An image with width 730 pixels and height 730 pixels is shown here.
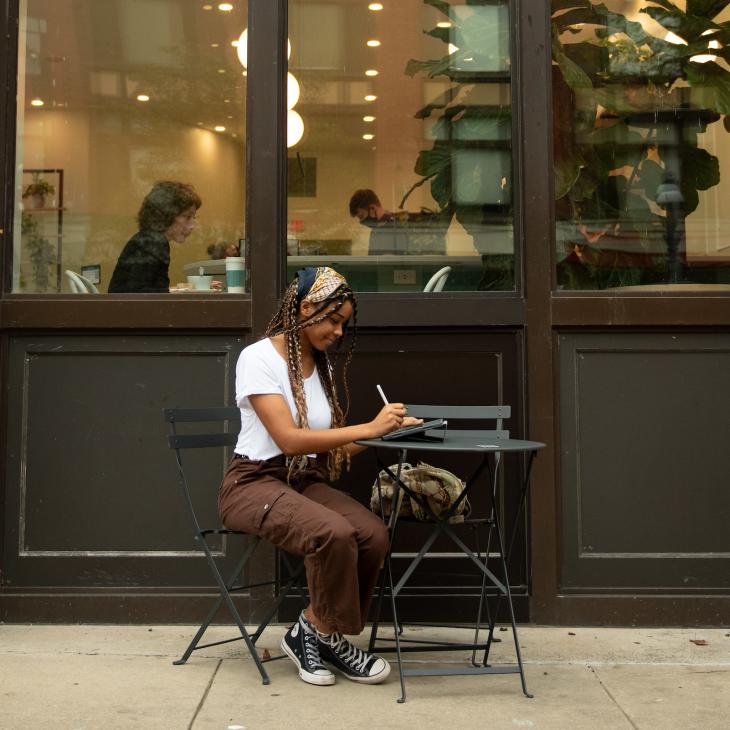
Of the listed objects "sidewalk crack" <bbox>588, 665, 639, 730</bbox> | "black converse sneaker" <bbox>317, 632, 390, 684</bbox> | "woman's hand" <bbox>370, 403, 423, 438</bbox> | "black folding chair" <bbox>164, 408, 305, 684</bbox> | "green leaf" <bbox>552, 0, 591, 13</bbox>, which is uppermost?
"green leaf" <bbox>552, 0, 591, 13</bbox>

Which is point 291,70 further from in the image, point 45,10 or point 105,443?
point 105,443

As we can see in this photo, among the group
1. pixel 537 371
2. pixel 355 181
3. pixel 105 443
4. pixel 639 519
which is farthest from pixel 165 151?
pixel 639 519

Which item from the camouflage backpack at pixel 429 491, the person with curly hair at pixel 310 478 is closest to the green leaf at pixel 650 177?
the person with curly hair at pixel 310 478

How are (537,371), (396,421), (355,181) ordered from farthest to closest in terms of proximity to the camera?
(355,181) < (537,371) < (396,421)

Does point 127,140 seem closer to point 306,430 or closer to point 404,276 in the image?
point 404,276

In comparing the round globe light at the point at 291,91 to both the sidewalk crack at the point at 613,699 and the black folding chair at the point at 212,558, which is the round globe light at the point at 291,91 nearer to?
the black folding chair at the point at 212,558

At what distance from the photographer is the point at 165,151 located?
203 inches

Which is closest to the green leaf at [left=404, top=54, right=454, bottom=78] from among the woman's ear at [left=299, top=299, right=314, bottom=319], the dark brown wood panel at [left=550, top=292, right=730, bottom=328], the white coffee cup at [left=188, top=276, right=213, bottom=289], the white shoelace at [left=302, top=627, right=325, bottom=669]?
the dark brown wood panel at [left=550, top=292, right=730, bottom=328]

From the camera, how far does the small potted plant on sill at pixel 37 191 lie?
16.7 feet

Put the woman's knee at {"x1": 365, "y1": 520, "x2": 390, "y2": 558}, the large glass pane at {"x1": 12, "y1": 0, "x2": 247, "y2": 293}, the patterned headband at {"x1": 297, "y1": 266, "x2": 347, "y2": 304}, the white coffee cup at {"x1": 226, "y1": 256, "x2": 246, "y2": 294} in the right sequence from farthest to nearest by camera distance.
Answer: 1. the large glass pane at {"x1": 12, "y1": 0, "x2": 247, "y2": 293}
2. the white coffee cup at {"x1": 226, "y1": 256, "x2": 246, "y2": 294}
3. the patterned headband at {"x1": 297, "y1": 266, "x2": 347, "y2": 304}
4. the woman's knee at {"x1": 365, "y1": 520, "x2": 390, "y2": 558}

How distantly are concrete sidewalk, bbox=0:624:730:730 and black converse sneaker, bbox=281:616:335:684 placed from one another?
0.15 ft

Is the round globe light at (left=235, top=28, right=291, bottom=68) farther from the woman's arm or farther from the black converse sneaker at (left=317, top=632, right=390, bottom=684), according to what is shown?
the black converse sneaker at (left=317, top=632, right=390, bottom=684)

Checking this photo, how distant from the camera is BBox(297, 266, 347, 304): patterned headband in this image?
3.99 metres

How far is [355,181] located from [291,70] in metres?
0.64
